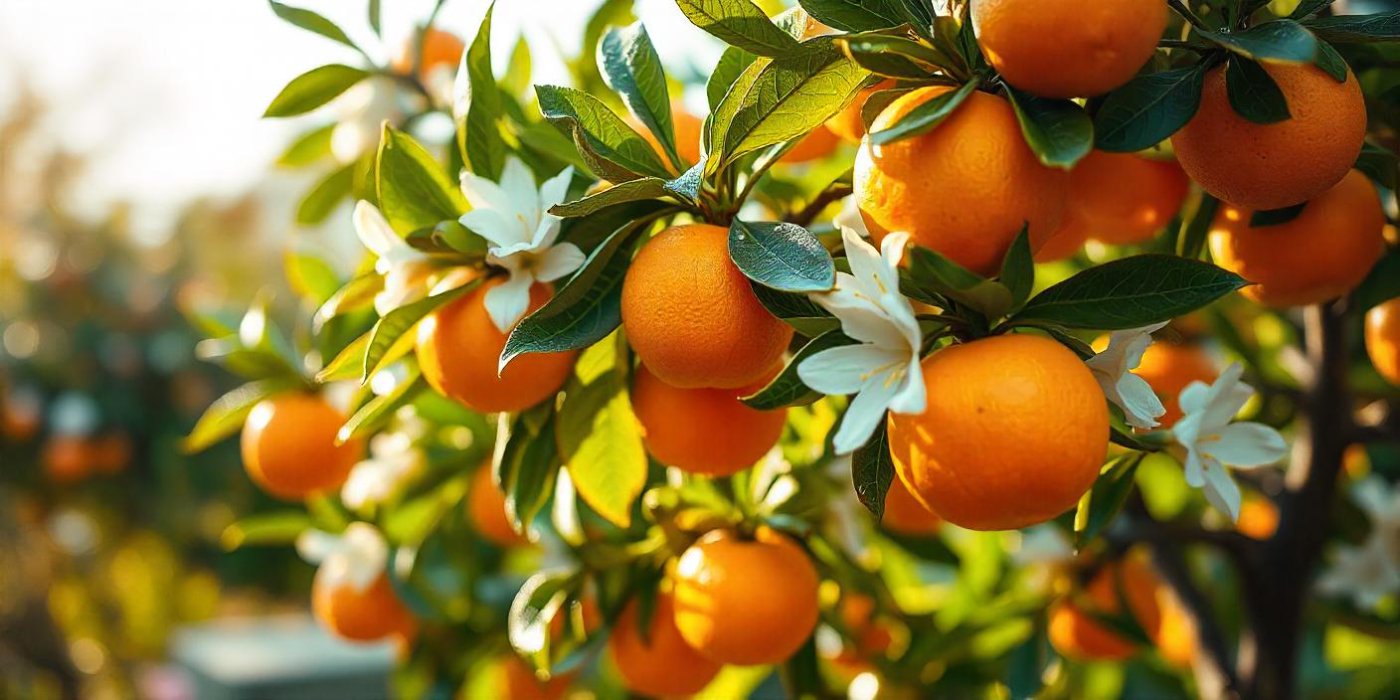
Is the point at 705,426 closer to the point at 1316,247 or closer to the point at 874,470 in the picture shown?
the point at 874,470

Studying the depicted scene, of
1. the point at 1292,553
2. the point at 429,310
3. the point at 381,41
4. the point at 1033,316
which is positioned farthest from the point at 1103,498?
the point at 381,41

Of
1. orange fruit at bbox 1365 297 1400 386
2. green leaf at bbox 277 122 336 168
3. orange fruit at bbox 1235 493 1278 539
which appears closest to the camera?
orange fruit at bbox 1365 297 1400 386

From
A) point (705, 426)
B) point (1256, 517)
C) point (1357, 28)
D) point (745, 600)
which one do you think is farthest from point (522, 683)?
point (1256, 517)

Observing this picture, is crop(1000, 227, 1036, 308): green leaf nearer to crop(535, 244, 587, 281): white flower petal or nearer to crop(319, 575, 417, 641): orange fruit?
crop(535, 244, 587, 281): white flower petal

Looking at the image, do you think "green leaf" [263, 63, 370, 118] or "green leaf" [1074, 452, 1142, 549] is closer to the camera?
"green leaf" [1074, 452, 1142, 549]

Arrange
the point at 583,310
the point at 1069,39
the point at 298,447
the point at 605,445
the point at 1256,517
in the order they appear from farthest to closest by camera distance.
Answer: the point at 1256,517 < the point at 298,447 < the point at 605,445 < the point at 583,310 < the point at 1069,39

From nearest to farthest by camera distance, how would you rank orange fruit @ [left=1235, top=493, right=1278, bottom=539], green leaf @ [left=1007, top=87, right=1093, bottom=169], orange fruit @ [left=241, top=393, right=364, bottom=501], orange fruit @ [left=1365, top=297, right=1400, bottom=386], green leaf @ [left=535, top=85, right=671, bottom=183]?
green leaf @ [left=1007, top=87, right=1093, bottom=169] → green leaf @ [left=535, top=85, right=671, bottom=183] → orange fruit @ [left=1365, top=297, right=1400, bottom=386] → orange fruit @ [left=241, top=393, right=364, bottom=501] → orange fruit @ [left=1235, top=493, right=1278, bottom=539]

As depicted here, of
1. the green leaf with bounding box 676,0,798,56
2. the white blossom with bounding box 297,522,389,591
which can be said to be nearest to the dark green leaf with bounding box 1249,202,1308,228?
the green leaf with bounding box 676,0,798,56
